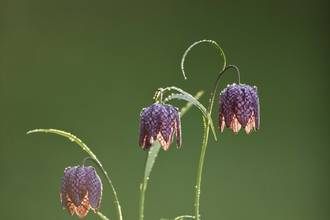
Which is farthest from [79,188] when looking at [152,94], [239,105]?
[152,94]

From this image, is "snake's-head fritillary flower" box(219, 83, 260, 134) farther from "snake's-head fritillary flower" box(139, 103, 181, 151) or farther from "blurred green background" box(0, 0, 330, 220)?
"blurred green background" box(0, 0, 330, 220)

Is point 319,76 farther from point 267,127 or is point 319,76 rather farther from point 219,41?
point 219,41

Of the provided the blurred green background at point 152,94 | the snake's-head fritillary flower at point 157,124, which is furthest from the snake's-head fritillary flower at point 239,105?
the blurred green background at point 152,94

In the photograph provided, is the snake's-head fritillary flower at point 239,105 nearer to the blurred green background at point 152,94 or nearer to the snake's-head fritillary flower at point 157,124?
the snake's-head fritillary flower at point 157,124

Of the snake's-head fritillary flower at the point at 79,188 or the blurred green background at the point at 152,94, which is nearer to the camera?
the snake's-head fritillary flower at the point at 79,188

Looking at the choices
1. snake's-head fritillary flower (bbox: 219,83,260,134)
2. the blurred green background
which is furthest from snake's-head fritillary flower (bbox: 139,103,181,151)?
the blurred green background

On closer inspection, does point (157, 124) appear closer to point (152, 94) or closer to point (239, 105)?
point (239, 105)
